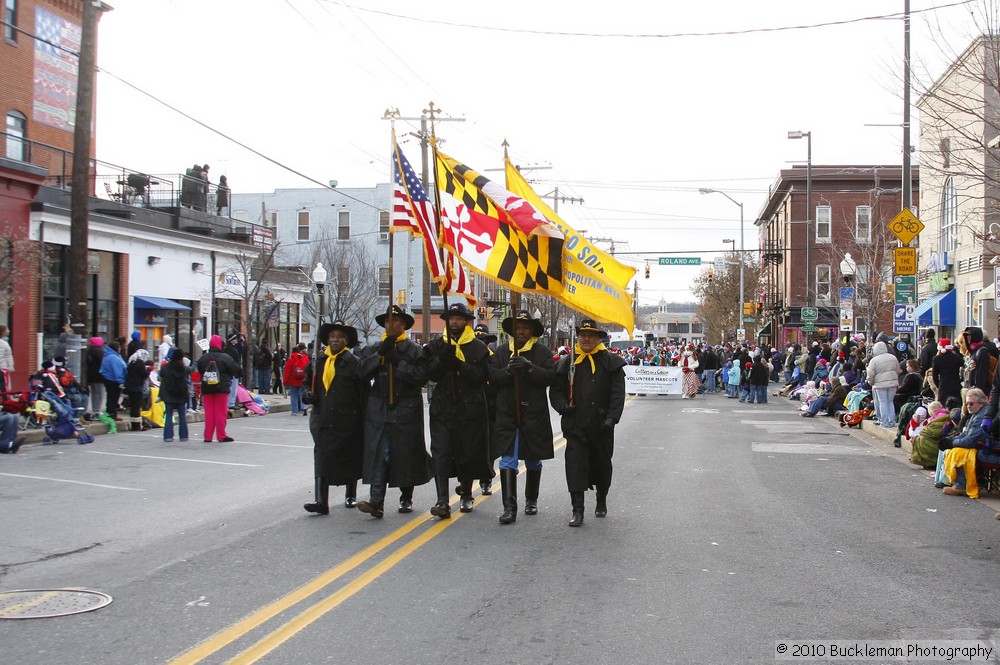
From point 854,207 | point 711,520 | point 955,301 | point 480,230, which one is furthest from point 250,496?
point 854,207

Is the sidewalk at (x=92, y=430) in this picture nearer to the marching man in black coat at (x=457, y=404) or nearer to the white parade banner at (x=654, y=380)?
the marching man in black coat at (x=457, y=404)

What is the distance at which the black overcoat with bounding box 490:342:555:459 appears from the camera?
28.4ft

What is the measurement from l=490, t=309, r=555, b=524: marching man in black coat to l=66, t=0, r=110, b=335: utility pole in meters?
12.1

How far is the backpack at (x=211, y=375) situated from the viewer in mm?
15297

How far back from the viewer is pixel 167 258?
2961 cm

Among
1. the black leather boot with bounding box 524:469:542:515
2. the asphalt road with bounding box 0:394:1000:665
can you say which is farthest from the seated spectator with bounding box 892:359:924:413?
the black leather boot with bounding box 524:469:542:515

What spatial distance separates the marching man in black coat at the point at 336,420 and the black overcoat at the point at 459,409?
29.5 inches

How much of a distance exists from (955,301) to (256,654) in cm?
2988

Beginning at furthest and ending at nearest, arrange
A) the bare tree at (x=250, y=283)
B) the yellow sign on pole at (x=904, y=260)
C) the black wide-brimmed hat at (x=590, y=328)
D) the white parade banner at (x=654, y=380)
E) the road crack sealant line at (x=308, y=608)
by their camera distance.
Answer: the white parade banner at (x=654, y=380) < the bare tree at (x=250, y=283) < the yellow sign on pole at (x=904, y=260) < the black wide-brimmed hat at (x=590, y=328) < the road crack sealant line at (x=308, y=608)

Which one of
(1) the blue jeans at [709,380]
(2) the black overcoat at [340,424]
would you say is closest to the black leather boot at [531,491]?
(2) the black overcoat at [340,424]

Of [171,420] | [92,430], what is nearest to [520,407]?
[171,420]

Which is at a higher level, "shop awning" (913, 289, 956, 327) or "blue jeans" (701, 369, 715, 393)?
"shop awning" (913, 289, 956, 327)

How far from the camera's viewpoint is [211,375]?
15359mm

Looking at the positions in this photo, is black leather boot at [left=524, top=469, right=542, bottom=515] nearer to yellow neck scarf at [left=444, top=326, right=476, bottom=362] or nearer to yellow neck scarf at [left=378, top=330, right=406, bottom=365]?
yellow neck scarf at [left=444, top=326, right=476, bottom=362]
